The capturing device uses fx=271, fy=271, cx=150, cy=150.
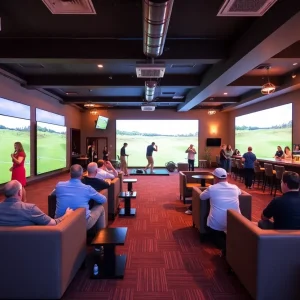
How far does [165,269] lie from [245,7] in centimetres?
338

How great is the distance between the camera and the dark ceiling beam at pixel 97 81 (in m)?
8.45

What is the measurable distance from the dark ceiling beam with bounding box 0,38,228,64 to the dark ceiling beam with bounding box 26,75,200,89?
298 cm

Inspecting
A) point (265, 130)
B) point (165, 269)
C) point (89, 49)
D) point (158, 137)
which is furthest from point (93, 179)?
point (158, 137)

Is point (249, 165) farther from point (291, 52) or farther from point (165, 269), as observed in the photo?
point (165, 269)

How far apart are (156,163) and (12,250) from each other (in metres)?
13.6

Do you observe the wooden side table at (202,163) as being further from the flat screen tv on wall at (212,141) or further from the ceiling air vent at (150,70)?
the ceiling air vent at (150,70)

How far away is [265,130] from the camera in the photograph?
11.5 meters

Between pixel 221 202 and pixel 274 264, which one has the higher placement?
pixel 221 202

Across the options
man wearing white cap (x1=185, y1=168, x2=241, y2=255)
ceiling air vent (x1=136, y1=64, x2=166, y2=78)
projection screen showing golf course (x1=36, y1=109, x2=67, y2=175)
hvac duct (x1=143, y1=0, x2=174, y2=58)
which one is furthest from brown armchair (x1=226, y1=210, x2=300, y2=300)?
projection screen showing golf course (x1=36, y1=109, x2=67, y2=175)

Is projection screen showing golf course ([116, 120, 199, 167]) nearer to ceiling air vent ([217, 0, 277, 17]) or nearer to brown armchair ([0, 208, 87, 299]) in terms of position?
ceiling air vent ([217, 0, 277, 17])

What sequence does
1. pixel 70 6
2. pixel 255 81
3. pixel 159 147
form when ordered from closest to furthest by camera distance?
pixel 70 6, pixel 255 81, pixel 159 147

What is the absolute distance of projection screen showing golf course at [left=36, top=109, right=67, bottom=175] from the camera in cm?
980

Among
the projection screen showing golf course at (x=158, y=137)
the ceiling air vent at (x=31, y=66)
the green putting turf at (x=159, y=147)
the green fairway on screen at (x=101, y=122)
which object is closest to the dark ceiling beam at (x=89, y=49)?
the ceiling air vent at (x=31, y=66)

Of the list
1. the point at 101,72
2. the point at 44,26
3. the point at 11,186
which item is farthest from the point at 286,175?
the point at 101,72
